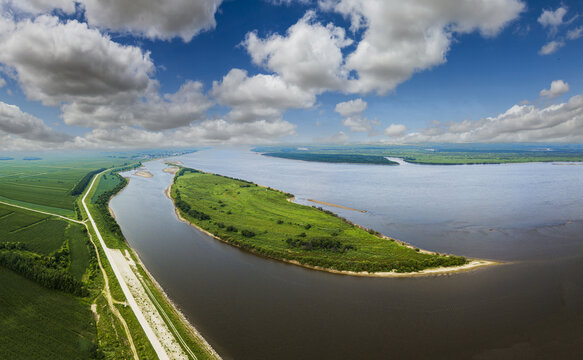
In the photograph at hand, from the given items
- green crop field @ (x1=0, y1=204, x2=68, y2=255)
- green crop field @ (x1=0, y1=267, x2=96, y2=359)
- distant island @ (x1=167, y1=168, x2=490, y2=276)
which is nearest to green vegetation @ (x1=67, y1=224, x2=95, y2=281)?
green crop field @ (x1=0, y1=204, x2=68, y2=255)

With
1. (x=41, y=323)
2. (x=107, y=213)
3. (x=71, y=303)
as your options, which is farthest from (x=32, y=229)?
(x=41, y=323)

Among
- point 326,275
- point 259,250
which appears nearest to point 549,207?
point 326,275

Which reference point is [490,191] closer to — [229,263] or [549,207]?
[549,207]

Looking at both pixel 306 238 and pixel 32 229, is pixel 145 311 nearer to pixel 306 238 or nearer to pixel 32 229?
pixel 306 238

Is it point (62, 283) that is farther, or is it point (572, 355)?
point (62, 283)

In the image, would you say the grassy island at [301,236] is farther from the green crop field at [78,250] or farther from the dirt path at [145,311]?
the green crop field at [78,250]

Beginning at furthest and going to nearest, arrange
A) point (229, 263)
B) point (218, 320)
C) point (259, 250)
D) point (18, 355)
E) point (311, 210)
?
point (311, 210), point (259, 250), point (229, 263), point (218, 320), point (18, 355)
